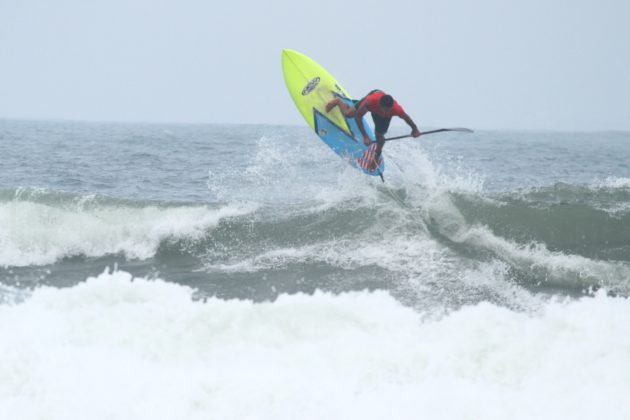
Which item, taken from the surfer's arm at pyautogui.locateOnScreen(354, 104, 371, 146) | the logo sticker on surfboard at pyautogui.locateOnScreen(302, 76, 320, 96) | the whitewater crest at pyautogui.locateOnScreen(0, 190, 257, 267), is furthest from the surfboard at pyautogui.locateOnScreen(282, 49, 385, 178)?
the whitewater crest at pyautogui.locateOnScreen(0, 190, 257, 267)

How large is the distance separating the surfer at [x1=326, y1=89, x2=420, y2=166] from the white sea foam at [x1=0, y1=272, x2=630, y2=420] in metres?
3.80

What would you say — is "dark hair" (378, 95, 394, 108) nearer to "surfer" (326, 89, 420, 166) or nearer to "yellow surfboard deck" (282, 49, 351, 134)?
"surfer" (326, 89, 420, 166)

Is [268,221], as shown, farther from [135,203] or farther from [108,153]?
[108,153]

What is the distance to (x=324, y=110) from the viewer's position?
1018cm

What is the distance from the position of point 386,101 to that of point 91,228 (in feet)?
15.7

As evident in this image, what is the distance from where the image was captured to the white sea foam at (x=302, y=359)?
435 centimetres

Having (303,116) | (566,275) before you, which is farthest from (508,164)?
(566,275)

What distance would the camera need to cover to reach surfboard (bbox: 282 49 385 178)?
9.95 meters

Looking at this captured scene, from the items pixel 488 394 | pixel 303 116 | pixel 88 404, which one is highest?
pixel 303 116

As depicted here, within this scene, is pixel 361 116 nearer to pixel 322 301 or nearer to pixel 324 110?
pixel 324 110

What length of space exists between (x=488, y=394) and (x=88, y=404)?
2870 mm

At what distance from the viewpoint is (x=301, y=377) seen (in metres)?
4.68

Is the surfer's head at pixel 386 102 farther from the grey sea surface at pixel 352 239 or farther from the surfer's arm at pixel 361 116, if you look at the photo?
the grey sea surface at pixel 352 239

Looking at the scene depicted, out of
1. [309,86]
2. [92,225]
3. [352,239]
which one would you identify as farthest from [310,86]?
[92,225]
